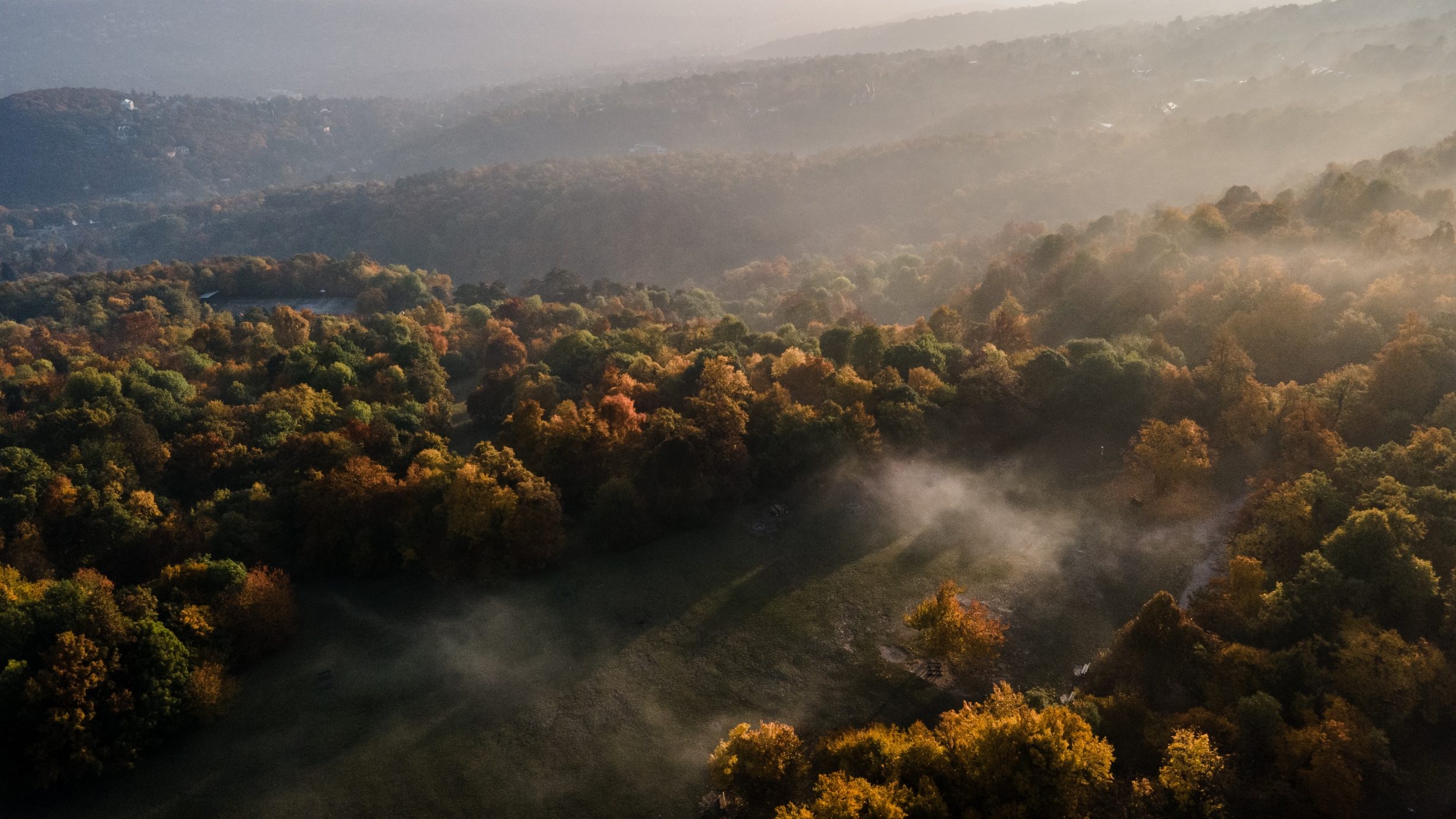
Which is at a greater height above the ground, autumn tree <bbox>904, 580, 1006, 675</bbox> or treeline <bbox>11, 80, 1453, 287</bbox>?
treeline <bbox>11, 80, 1453, 287</bbox>

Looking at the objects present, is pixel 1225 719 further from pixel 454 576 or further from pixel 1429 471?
pixel 454 576

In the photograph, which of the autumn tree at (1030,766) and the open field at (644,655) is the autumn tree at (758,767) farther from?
the autumn tree at (1030,766)

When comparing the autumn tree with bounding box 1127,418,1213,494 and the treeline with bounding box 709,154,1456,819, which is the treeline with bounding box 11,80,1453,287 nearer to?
the treeline with bounding box 709,154,1456,819

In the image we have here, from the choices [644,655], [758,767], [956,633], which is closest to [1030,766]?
[956,633]

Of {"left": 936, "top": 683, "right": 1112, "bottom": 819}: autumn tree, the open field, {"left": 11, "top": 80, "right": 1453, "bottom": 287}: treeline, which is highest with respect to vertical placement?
{"left": 11, "top": 80, "right": 1453, "bottom": 287}: treeline

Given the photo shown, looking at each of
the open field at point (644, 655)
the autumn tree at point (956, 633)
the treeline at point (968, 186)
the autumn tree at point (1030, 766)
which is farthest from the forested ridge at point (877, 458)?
the treeline at point (968, 186)

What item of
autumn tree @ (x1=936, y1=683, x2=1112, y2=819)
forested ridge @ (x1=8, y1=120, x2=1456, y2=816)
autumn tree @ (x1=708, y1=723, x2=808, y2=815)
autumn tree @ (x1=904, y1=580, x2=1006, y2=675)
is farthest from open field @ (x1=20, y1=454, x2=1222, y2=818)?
autumn tree @ (x1=936, y1=683, x2=1112, y2=819)

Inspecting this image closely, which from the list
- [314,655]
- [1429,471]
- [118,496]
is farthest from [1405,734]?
[118,496]

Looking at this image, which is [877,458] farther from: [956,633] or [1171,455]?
[956,633]
